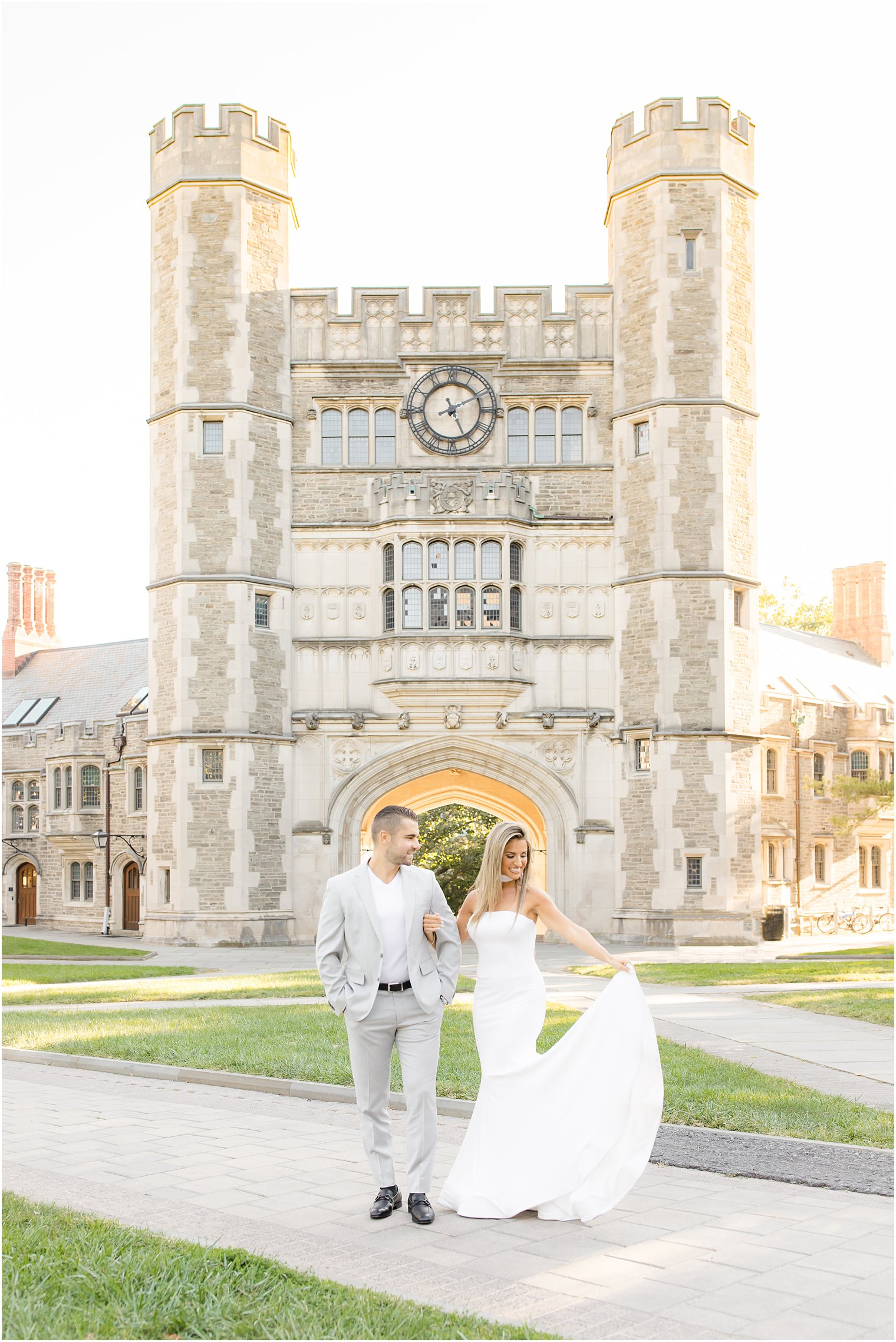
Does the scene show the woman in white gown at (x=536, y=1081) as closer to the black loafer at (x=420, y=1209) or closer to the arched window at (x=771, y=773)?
the black loafer at (x=420, y=1209)

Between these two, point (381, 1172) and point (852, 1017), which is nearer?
point (381, 1172)

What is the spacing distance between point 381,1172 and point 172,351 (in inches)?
935

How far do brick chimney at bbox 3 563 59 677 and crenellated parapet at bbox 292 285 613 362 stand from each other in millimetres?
24337

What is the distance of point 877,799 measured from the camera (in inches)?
1455

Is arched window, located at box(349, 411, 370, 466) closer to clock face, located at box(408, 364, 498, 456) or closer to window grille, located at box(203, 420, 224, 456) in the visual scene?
clock face, located at box(408, 364, 498, 456)

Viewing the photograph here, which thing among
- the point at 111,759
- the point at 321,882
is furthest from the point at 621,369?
the point at 111,759

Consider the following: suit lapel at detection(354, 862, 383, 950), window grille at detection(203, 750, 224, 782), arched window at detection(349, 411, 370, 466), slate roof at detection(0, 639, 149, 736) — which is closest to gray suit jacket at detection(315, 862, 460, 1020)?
suit lapel at detection(354, 862, 383, 950)

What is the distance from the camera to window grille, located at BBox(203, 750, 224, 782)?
26.2m

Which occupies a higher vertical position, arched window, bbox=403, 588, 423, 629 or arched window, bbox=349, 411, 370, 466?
arched window, bbox=349, 411, 370, 466

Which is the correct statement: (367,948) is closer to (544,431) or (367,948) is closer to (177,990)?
(177,990)

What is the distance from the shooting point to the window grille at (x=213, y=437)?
2681cm

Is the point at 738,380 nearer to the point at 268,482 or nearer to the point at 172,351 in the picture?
the point at 268,482

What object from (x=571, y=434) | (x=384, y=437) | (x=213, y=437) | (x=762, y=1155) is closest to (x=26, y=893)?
(x=213, y=437)

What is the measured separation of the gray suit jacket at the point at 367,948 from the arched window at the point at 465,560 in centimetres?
2096
